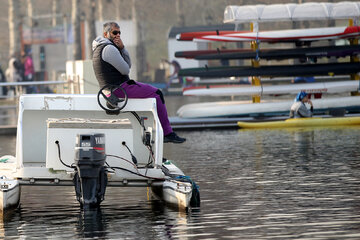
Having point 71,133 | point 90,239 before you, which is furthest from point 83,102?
point 90,239

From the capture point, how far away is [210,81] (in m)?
52.7

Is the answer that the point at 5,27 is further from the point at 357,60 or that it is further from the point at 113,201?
the point at 113,201

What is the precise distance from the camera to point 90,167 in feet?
38.0

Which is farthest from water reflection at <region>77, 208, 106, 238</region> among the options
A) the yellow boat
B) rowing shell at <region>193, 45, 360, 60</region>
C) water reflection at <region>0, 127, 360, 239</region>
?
rowing shell at <region>193, 45, 360, 60</region>

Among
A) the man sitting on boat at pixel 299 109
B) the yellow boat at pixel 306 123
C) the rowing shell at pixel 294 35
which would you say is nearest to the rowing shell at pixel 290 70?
the rowing shell at pixel 294 35

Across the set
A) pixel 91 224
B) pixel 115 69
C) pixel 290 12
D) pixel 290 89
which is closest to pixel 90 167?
pixel 91 224

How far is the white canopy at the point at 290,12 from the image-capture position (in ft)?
104

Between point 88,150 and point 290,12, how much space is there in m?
21.2

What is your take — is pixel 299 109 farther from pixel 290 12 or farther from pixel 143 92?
pixel 143 92

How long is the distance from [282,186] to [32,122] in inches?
134

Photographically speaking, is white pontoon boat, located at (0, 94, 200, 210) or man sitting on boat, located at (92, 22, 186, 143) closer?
white pontoon boat, located at (0, 94, 200, 210)

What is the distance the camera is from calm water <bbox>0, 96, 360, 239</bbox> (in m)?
10.4

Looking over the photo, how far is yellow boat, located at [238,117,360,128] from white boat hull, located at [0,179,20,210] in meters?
15.4

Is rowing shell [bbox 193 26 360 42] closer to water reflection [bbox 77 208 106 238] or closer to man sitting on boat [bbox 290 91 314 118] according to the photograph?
man sitting on boat [bbox 290 91 314 118]
